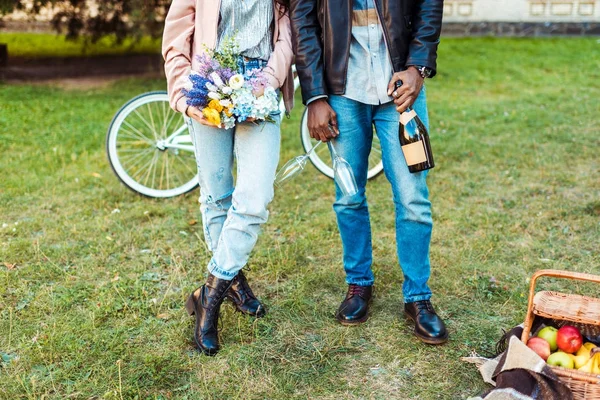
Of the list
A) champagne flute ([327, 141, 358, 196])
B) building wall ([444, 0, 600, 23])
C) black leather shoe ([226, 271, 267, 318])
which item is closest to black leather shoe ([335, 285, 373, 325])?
black leather shoe ([226, 271, 267, 318])

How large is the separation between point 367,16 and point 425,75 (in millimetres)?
370

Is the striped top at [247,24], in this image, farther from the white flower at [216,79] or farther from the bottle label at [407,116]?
the bottle label at [407,116]

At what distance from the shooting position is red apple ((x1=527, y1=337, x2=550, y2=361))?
2611 millimetres

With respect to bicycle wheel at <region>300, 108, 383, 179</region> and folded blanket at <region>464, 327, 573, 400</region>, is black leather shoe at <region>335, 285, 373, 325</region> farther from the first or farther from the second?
bicycle wheel at <region>300, 108, 383, 179</region>

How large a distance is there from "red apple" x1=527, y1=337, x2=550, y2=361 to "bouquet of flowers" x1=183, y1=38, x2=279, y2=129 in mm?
1464

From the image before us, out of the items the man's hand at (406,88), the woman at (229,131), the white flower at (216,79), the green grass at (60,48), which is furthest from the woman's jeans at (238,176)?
the green grass at (60,48)

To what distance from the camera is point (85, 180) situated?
5.43m

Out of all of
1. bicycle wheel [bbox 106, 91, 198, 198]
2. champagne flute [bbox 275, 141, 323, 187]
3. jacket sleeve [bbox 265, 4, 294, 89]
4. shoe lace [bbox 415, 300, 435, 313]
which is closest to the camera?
jacket sleeve [bbox 265, 4, 294, 89]

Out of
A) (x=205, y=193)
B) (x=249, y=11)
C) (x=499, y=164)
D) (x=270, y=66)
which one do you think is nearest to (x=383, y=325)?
(x=205, y=193)

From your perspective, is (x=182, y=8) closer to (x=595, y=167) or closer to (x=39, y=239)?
(x=39, y=239)

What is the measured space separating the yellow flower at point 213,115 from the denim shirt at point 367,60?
2.02 ft

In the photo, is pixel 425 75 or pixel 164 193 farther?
pixel 164 193

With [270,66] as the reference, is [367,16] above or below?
above

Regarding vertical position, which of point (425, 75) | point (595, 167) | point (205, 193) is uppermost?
point (425, 75)
